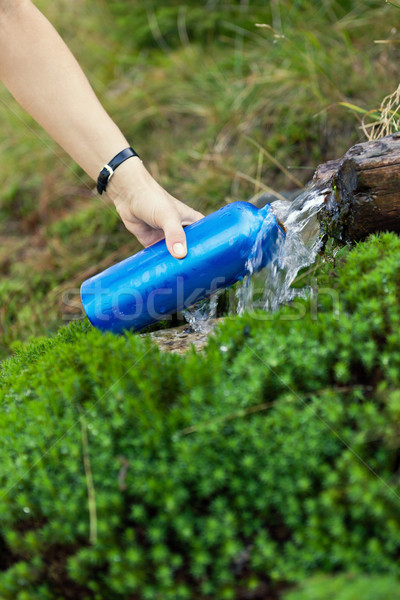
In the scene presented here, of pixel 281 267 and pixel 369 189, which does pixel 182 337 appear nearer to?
pixel 281 267

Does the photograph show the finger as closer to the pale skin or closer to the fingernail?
the pale skin

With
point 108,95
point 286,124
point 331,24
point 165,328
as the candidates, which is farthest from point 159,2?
point 165,328

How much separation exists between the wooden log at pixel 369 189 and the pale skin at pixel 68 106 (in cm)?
94

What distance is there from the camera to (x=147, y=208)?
3.03 m

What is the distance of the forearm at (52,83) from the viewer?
10.2ft

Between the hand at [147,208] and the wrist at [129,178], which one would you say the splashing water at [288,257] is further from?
the wrist at [129,178]

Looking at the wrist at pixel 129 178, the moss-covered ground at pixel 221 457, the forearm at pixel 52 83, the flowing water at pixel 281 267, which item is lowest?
the flowing water at pixel 281 267

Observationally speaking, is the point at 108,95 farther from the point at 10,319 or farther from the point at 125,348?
the point at 125,348

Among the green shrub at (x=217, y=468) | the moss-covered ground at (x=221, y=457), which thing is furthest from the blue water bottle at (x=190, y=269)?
the green shrub at (x=217, y=468)

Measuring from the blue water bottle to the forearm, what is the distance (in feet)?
2.75

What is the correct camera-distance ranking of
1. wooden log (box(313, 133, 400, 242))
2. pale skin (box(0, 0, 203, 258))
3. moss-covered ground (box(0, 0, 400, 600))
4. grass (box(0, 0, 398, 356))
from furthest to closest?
1. grass (box(0, 0, 398, 356))
2. pale skin (box(0, 0, 203, 258))
3. wooden log (box(313, 133, 400, 242))
4. moss-covered ground (box(0, 0, 400, 600))

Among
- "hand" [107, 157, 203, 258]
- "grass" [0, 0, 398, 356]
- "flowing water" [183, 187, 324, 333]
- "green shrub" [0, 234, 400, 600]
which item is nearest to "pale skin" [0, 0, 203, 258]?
"hand" [107, 157, 203, 258]

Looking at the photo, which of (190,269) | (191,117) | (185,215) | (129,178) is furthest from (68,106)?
(191,117)

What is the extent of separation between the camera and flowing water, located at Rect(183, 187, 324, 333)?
2.91 meters
